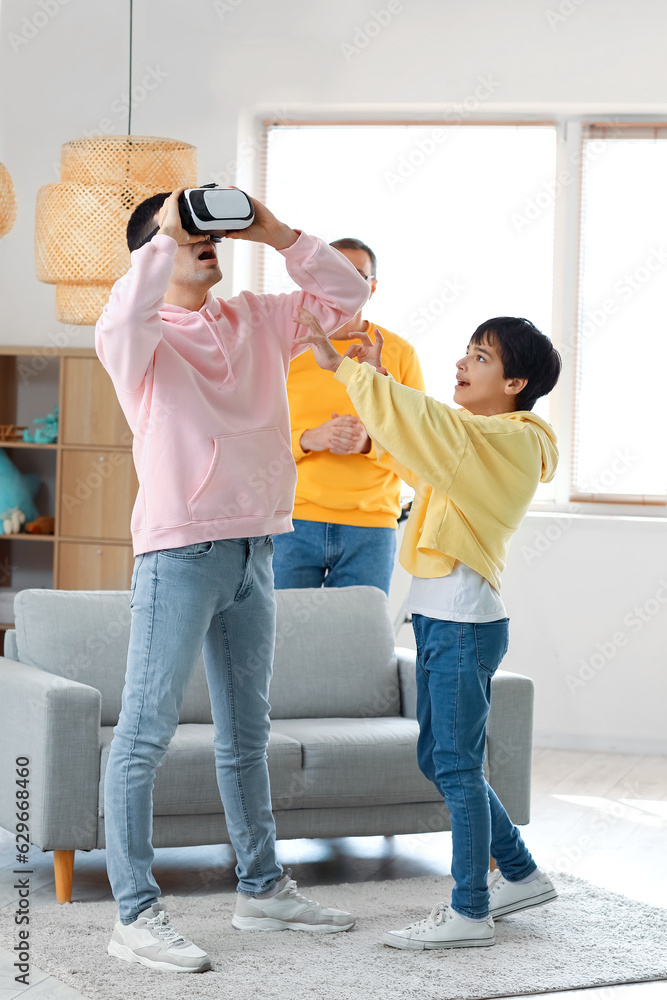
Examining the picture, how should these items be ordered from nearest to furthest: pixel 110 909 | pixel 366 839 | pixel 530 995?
pixel 530 995, pixel 110 909, pixel 366 839

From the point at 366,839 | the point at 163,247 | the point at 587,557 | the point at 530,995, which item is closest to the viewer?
the point at 163,247

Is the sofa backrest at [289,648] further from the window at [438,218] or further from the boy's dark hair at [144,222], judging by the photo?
the window at [438,218]

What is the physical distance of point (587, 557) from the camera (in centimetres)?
445

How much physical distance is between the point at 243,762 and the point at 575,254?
2.98m

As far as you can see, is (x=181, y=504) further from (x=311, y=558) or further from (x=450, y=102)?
(x=450, y=102)

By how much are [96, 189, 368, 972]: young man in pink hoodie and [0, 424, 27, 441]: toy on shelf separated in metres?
2.94

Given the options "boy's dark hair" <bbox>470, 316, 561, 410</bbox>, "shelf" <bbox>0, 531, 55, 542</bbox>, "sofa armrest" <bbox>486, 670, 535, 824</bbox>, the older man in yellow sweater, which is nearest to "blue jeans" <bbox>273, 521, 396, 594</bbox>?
the older man in yellow sweater

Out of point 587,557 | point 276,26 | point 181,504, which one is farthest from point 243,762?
point 276,26

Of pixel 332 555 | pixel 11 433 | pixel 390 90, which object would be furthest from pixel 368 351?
pixel 11 433

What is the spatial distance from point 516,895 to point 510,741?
51cm

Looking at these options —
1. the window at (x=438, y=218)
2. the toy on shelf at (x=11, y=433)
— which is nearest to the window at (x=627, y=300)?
the window at (x=438, y=218)

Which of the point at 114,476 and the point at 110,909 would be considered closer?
the point at 110,909

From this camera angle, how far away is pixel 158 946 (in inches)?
81.5

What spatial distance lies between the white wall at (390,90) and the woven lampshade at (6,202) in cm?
147
